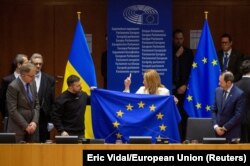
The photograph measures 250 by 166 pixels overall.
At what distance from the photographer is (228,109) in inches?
404

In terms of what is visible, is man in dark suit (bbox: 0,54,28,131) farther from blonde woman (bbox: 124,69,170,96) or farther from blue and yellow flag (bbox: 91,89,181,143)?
blonde woman (bbox: 124,69,170,96)

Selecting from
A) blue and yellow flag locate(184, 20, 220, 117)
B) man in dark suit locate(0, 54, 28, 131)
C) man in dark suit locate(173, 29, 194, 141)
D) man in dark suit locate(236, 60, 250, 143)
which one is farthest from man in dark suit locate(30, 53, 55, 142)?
man in dark suit locate(236, 60, 250, 143)

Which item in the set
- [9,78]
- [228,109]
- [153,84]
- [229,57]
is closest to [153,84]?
[153,84]

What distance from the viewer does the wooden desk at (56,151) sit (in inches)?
327

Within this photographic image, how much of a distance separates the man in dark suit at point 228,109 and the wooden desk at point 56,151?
6.03ft

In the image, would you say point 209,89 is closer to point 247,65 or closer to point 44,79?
point 247,65

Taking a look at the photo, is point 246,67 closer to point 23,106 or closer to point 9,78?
point 23,106

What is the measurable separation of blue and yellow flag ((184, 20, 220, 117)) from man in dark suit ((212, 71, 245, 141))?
1.24 m

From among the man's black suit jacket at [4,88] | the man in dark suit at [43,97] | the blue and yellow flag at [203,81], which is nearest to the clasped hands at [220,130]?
the blue and yellow flag at [203,81]

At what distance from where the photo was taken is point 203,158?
8234mm

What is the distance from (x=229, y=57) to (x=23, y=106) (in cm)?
411

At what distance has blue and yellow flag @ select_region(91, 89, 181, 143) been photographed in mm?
10344

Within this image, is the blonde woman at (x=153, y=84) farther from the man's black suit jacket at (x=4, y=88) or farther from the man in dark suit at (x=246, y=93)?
the man's black suit jacket at (x=4, y=88)

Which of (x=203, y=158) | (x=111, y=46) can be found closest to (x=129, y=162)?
(x=203, y=158)
